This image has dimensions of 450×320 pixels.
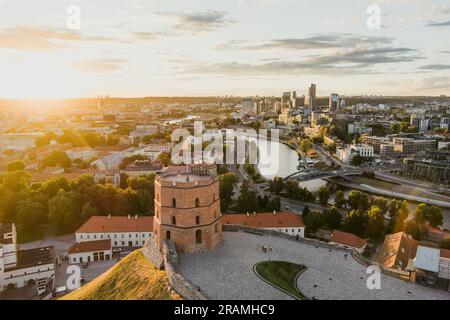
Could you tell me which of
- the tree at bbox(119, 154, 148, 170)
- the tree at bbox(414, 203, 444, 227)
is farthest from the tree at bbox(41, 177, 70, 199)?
the tree at bbox(414, 203, 444, 227)

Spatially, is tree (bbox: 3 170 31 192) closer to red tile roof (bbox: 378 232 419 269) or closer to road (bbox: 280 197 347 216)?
road (bbox: 280 197 347 216)

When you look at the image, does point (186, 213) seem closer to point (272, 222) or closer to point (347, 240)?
point (272, 222)

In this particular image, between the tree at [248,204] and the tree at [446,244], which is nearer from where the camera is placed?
the tree at [446,244]

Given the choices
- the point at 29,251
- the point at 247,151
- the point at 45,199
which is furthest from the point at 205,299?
the point at 247,151

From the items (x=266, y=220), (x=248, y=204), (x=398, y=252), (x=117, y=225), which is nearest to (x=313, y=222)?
(x=266, y=220)

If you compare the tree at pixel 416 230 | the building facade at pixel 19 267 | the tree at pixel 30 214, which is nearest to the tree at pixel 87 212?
the tree at pixel 30 214

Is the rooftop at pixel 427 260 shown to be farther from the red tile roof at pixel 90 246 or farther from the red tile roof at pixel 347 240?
the red tile roof at pixel 90 246
